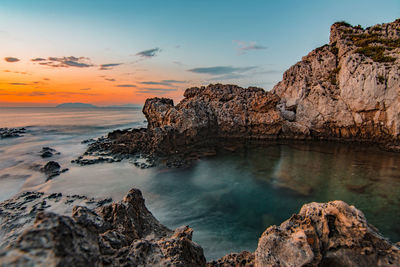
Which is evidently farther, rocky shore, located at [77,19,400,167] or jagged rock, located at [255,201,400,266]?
rocky shore, located at [77,19,400,167]

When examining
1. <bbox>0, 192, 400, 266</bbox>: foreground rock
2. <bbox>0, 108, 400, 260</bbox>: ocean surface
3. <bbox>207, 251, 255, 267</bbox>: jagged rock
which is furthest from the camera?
<bbox>0, 108, 400, 260</bbox>: ocean surface

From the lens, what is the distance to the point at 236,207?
13.0m

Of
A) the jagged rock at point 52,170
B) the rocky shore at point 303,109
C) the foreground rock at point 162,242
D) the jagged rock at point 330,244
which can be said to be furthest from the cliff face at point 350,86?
the jagged rock at point 52,170

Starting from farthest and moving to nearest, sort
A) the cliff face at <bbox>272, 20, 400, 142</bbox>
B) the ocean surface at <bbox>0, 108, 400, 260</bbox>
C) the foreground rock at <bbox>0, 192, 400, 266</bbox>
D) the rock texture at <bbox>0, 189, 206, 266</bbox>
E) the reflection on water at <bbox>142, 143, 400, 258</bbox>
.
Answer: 1. the cliff face at <bbox>272, 20, 400, 142</bbox>
2. the ocean surface at <bbox>0, 108, 400, 260</bbox>
3. the reflection on water at <bbox>142, 143, 400, 258</bbox>
4. the foreground rock at <bbox>0, 192, 400, 266</bbox>
5. the rock texture at <bbox>0, 189, 206, 266</bbox>

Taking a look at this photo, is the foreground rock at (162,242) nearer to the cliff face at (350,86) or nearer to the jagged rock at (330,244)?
the jagged rock at (330,244)

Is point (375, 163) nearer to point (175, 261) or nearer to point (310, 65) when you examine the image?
point (310, 65)

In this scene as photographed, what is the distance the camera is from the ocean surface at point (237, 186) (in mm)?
11195

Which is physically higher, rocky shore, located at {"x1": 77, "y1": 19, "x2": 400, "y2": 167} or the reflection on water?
rocky shore, located at {"x1": 77, "y1": 19, "x2": 400, "y2": 167}

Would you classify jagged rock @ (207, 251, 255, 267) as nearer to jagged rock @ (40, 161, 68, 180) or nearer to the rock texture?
the rock texture

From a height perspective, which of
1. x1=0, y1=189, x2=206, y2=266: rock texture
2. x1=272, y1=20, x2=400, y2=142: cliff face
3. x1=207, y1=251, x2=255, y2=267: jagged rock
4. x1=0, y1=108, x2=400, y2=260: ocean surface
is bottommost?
x1=0, y1=108, x2=400, y2=260: ocean surface

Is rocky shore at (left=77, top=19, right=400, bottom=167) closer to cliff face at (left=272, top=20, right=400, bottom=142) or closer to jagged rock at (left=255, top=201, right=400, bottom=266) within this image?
cliff face at (left=272, top=20, right=400, bottom=142)

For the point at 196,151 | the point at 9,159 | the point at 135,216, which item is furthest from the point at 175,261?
the point at 9,159

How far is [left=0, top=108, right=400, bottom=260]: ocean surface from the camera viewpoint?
36.7 ft

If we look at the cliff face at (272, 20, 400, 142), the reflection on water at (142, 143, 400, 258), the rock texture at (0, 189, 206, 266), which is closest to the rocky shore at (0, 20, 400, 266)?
the rock texture at (0, 189, 206, 266)
